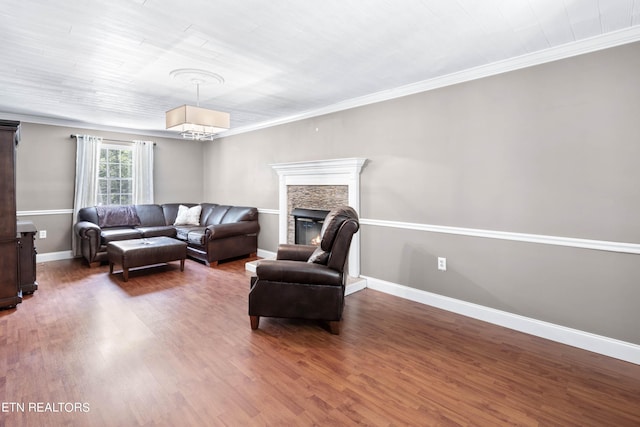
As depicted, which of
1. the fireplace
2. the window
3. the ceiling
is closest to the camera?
the ceiling

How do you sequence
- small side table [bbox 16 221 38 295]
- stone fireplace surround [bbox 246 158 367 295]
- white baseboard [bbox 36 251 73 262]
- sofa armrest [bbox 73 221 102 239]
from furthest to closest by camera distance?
1. white baseboard [bbox 36 251 73 262]
2. sofa armrest [bbox 73 221 102 239]
3. stone fireplace surround [bbox 246 158 367 295]
4. small side table [bbox 16 221 38 295]

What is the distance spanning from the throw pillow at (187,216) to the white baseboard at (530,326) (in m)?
4.26

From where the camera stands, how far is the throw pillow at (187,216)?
246 inches

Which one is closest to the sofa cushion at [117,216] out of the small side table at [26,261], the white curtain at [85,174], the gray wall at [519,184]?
the white curtain at [85,174]

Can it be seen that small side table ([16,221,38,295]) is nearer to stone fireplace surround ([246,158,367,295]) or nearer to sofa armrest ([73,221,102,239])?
sofa armrest ([73,221,102,239])

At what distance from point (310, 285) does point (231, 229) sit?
2872 millimetres

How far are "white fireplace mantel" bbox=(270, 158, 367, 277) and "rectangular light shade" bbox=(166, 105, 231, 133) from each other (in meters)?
1.44

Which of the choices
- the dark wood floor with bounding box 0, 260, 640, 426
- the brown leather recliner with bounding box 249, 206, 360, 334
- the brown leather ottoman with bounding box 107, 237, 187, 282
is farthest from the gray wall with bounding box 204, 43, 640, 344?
the brown leather ottoman with bounding box 107, 237, 187, 282

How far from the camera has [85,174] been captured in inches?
220

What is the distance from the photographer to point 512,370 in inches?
87.3

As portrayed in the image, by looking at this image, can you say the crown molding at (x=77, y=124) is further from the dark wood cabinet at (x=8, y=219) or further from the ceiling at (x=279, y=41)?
the dark wood cabinet at (x=8, y=219)

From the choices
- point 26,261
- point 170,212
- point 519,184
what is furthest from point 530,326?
point 170,212

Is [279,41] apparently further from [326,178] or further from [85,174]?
[85,174]

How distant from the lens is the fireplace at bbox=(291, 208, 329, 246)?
4574 mm
